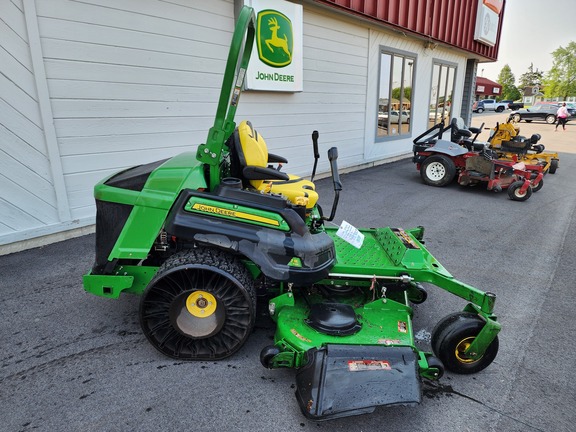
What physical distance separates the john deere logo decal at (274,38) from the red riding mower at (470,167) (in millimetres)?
3330

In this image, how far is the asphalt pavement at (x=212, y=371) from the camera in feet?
6.53

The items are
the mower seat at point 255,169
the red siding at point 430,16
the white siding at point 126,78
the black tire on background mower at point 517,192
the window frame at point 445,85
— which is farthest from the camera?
the window frame at point 445,85

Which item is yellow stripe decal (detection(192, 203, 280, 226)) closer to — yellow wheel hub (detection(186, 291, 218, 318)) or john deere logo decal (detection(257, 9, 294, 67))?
yellow wheel hub (detection(186, 291, 218, 318))

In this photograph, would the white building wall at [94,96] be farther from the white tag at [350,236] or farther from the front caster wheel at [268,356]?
the front caster wheel at [268,356]

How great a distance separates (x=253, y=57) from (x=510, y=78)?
282 ft

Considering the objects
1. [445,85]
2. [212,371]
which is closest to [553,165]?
[445,85]

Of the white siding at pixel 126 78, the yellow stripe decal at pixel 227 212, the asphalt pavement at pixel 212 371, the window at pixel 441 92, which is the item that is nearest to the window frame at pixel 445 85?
the window at pixel 441 92

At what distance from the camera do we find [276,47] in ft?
19.6

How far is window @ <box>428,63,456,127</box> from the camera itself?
1146 cm

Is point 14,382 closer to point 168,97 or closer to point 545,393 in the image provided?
point 545,393

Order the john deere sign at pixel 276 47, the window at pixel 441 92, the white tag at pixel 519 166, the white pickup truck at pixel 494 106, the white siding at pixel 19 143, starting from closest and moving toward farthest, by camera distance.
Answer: the white siding at pixel 19 143 → the john deere sign at pixel 276 47 → the white tag at pixel 519 166 → the window at pixel 441 92 → the white pickup truck at pixel 494 106

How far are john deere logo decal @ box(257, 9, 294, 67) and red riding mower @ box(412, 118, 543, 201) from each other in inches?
131

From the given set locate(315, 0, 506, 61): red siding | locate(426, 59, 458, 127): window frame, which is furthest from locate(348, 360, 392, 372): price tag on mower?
locate(426, 59, 458, 127): window frame

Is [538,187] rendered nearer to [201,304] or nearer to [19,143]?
→ [201,304]
